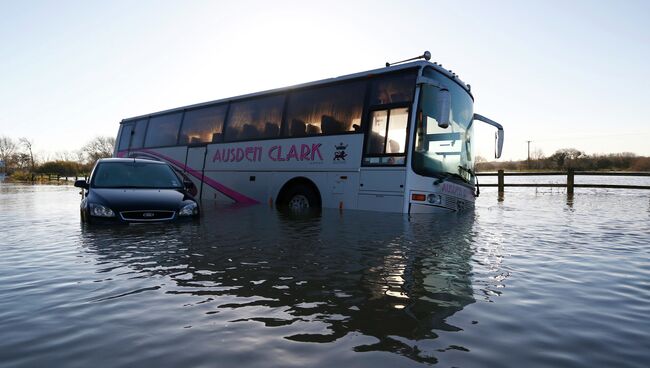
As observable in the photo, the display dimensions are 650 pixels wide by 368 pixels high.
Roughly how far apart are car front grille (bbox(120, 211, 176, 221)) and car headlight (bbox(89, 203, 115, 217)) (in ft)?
0.61

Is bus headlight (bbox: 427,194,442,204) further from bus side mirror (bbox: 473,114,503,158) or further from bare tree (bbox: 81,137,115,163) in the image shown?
bare tree (bbox: 81,137,115,163)

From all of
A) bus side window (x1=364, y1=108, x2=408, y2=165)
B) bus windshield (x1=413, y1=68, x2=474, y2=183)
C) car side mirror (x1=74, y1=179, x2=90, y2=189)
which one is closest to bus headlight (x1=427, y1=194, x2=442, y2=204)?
bus windshield (x1=413, y1=68, x2=474, y2=183)

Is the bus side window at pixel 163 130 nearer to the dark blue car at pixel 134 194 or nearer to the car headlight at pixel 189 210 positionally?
the dark blue car at pixel 134 194

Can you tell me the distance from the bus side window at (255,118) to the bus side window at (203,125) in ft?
1.47

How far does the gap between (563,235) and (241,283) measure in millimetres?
5516

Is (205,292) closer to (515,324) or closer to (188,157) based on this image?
(515,324)

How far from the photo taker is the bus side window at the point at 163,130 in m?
15.5

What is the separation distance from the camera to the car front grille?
24.1ft

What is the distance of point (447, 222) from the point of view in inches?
334

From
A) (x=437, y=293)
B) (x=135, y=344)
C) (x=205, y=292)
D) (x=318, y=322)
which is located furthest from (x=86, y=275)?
(x=437, y=293)

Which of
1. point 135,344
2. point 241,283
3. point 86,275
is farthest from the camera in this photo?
point 86,275

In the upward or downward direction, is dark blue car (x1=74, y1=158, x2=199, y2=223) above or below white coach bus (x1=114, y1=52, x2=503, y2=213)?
below

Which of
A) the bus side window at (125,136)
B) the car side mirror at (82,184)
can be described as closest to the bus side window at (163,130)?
the bus side window at (125,136)

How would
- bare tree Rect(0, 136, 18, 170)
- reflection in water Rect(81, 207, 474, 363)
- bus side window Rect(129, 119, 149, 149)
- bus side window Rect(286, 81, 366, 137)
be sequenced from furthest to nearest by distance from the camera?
1. bare tree Rect(0, 136, 18, 170)
2. bus side window Rect(129, 119, 149, 149)
3. bus side window Rect(286, 81, 366, 137)
4. reflection in water Rect(81, 207, 474, 363)
